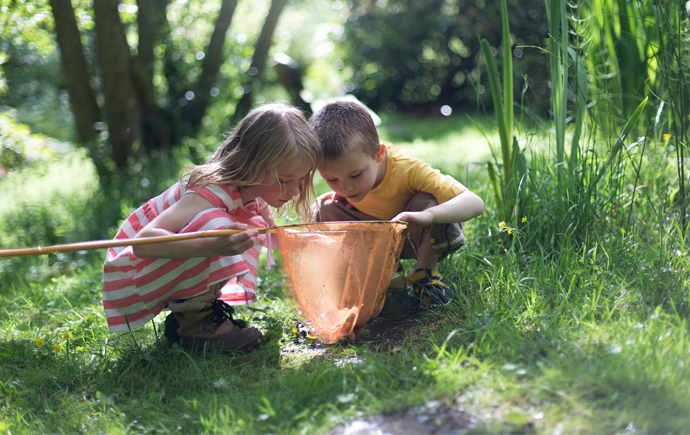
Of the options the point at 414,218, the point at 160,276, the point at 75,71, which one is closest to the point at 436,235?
the point at 414,218

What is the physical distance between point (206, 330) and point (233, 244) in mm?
484

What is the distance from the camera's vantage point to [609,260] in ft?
6.42

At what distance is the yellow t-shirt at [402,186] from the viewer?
6.99ft

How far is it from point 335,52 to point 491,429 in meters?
12.7

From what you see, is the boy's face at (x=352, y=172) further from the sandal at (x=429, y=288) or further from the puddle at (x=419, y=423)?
the puddle at (x=419, y=423)

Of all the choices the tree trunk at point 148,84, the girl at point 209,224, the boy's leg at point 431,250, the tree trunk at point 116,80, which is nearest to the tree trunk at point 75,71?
the tree trunk at point 116,80

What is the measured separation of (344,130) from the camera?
207 centimetres

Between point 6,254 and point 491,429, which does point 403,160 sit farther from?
point 6,254

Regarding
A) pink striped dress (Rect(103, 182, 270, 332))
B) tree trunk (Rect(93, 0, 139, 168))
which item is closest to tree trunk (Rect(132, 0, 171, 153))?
tree trunk (Rect(93, 0, 139, 168))

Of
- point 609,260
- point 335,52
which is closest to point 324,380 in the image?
point 609,260

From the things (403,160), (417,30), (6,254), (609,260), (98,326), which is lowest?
(98,326)

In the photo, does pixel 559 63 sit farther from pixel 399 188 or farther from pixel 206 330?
pixel 206 330

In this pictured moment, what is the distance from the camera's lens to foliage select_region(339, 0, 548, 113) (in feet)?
32.3

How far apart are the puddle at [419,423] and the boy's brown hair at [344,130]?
107 cm
